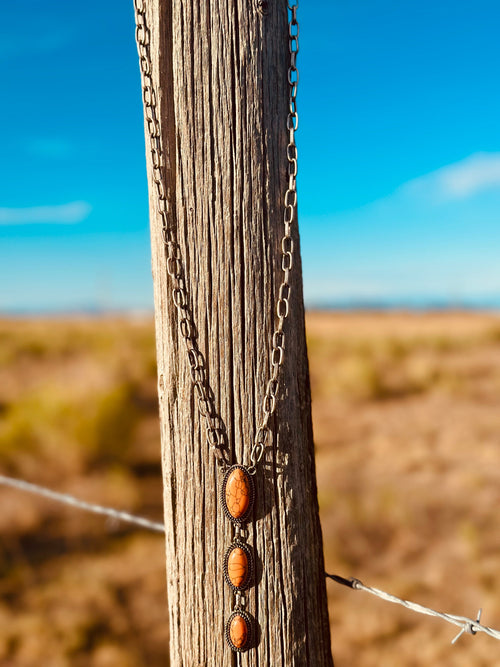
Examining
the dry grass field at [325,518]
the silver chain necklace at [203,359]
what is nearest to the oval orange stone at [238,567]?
the silver chain necklace at [203,359]

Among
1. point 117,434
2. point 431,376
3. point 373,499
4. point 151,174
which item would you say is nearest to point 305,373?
point 151,174

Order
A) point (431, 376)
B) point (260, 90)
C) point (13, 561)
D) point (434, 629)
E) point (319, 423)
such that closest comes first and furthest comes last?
point (260, 90)
point (434, 629)
point (13, 561)
point (319, 423)
point (431, 376)

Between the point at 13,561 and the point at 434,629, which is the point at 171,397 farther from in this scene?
the point at 13,561

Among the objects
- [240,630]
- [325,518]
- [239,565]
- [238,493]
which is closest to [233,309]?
[238,493]

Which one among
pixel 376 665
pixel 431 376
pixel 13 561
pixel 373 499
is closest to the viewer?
pixel 376 665

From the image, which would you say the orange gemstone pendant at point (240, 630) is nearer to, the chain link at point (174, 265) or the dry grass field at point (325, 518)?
the chain link at point (174, 265)

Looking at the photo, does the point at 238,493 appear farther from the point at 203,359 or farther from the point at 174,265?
the point at 174,265

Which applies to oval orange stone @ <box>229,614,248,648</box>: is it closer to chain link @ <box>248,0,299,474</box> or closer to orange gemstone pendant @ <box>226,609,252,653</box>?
orange gemstone pendant @ <box>226,609,252,653</box>
